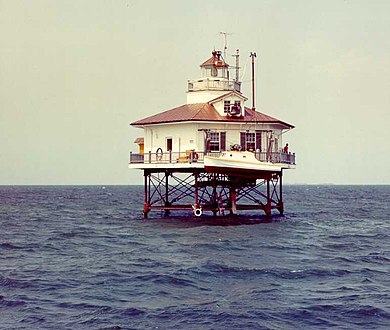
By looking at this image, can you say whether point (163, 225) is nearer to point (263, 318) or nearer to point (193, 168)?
point (193, 168)

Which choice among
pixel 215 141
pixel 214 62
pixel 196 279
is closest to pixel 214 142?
pixel 215 141

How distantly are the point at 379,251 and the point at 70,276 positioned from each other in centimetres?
1579

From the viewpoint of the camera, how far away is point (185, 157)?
46.9 metres

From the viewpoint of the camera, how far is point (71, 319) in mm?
20047

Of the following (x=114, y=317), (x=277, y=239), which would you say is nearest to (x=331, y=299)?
(x=114, y=317)

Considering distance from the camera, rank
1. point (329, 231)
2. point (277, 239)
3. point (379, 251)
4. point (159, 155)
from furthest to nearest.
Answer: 1. point (159, 155)
2. point (329, 231)
3. point (277, 239)
4. point (379, 251)

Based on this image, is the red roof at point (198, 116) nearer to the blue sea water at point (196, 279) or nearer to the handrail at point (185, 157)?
the handrail at point (185, 157)

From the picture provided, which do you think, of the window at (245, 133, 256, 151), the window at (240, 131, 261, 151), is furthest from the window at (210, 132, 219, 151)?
the window at (245, 133, 256, 151)

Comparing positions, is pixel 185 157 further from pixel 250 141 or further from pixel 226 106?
pixel 226 106

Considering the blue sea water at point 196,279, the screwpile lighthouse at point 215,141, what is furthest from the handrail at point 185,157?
the blue sea water at point 196,279

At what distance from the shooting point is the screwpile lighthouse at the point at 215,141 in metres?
46.2

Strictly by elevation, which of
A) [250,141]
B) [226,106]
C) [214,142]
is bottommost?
[214,142]

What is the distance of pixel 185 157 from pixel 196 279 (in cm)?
2155

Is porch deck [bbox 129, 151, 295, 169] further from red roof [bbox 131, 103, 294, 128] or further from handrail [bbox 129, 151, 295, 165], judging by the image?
red roof [bbox 131, 103, 294, 128]
